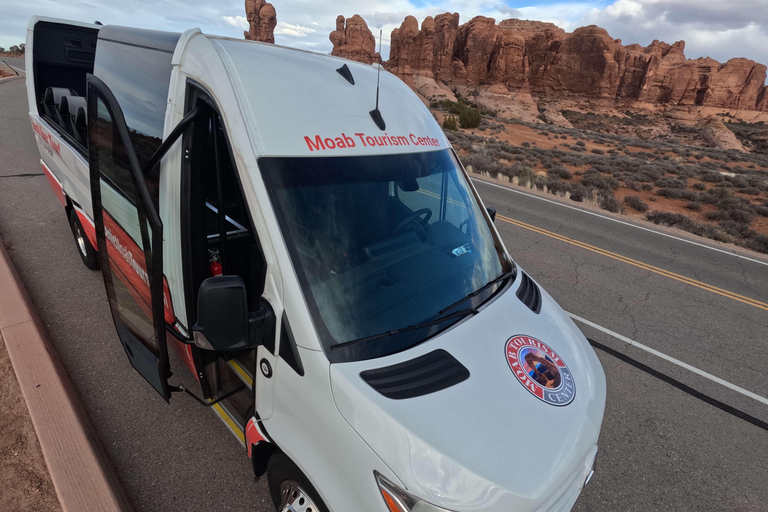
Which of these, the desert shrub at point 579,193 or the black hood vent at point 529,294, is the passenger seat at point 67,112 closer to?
the black hood vent at point 529,294

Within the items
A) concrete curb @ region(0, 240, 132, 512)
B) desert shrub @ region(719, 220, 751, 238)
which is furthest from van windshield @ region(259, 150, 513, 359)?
desert shrub @ region(719, 220, 751, 238)

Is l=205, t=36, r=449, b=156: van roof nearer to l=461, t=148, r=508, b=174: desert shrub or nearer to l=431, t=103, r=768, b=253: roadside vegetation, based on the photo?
l=431, t=103, r=768, b=253: roadside vegetation

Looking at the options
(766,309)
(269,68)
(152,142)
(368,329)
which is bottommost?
(766,309)

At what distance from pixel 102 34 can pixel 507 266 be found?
3863 millimetres

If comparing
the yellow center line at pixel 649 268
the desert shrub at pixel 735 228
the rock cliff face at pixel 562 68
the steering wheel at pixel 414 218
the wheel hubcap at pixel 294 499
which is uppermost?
the rock cliff face at pixel 562 68

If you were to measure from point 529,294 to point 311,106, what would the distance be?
1.69 m

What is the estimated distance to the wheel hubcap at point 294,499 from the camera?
6.21ft

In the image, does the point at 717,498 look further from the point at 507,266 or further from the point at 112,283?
the point at 112,283

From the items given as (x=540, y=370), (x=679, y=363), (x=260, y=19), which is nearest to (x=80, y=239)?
(x=540, y=370)

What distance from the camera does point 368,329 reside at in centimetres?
183

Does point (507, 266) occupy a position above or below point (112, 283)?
above

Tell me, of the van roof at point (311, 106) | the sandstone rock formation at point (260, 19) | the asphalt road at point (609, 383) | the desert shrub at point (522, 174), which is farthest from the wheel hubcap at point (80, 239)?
the sandstone rock formation at point (260, 19)

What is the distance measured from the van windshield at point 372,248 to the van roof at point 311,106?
0.08 m

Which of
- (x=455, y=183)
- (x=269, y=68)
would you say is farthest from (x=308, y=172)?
(x=455, y=183)
